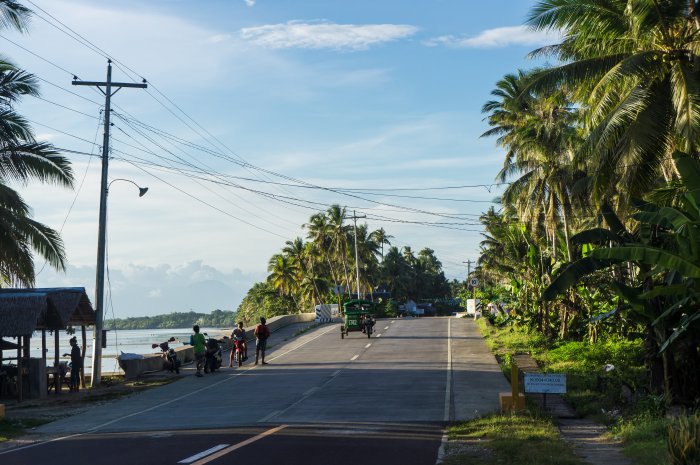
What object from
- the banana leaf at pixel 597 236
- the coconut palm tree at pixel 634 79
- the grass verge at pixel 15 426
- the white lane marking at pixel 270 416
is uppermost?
the coconut palm tree at pixel 634 79

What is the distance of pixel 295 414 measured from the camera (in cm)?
1936

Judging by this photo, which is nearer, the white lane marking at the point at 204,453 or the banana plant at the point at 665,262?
the white lane marking at the point at 204,453

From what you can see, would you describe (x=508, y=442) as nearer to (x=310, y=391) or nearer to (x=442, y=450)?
(x=442, y=450)

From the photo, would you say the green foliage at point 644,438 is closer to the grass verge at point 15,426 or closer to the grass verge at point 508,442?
the grass verge at point 508,442

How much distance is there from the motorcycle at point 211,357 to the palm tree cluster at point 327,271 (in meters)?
64.1

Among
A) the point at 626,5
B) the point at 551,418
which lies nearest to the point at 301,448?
the point at 551,418

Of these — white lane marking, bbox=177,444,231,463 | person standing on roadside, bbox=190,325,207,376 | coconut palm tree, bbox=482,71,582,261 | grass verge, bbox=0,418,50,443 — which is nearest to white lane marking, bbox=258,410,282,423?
white lane marking, bbox=177,444,231,463

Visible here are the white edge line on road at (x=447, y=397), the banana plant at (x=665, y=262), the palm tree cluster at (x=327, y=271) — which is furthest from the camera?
the palm tree cluster at (x=327, y=271)

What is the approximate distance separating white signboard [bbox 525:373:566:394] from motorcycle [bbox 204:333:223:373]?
15.3 m

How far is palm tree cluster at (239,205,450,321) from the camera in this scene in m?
103

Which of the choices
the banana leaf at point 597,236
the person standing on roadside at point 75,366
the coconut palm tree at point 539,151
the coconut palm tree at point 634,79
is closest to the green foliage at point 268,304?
the coconut palm tree at point 539,151

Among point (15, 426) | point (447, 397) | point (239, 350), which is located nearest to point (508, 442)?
point (447, 397)

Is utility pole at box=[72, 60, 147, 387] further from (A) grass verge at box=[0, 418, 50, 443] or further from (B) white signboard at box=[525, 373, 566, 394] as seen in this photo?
(B) white signboard at box=[525, 373, 566, 394]

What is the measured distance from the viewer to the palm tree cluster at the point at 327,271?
103375 mm
